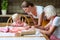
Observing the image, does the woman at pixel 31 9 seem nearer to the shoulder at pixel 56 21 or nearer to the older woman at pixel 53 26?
the older woman at pixel 53 26

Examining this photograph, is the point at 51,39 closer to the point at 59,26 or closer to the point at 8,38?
the point at 59,26

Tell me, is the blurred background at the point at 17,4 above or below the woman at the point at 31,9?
below

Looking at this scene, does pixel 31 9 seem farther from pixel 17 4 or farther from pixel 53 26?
pixel 17 4

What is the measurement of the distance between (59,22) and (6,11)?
260 centimetres

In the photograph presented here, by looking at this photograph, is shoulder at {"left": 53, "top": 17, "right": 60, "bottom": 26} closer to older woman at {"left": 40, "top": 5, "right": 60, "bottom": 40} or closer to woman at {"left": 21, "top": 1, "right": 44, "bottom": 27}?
older woman at {"left": 40, "top": 5, "right": 60, "bottom": 40}

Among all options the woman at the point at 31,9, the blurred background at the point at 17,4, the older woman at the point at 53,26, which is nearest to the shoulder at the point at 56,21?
the older woman at the point at 53,26

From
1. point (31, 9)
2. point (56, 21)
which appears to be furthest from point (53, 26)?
point (31, 9)

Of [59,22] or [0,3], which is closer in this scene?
[59,22]

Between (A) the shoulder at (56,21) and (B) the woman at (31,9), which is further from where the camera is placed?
(B) the woman at (31,9)

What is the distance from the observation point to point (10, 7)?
482 cm

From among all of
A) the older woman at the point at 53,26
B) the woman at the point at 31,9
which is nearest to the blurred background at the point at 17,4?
the woman at the point at 31,9

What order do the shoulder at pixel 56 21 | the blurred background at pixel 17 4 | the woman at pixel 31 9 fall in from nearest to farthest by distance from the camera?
the shoulder at pixel 56 21 < the woman at pixel 31 9 < the blurred background at pixel 17 4

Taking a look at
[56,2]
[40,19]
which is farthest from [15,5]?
[40,19]

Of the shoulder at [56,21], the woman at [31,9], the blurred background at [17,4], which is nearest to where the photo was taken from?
the shoulder at [56,21]
